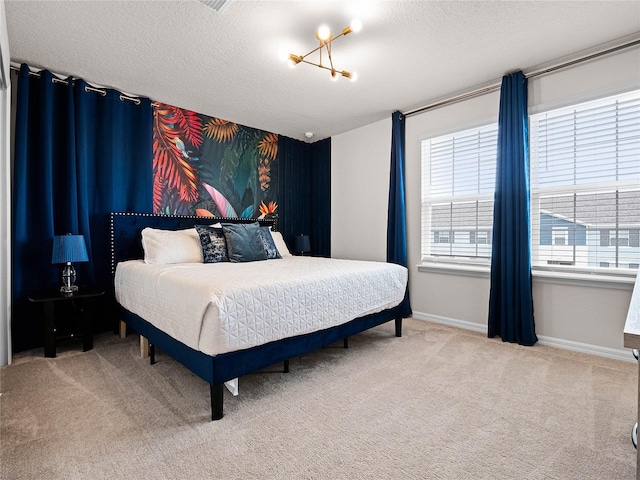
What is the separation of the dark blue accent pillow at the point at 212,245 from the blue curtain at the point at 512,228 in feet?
8.83

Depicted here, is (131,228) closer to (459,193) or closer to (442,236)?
(442,236)

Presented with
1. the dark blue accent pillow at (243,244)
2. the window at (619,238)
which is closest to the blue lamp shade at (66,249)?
the dark blue accent pillow at (243,244)

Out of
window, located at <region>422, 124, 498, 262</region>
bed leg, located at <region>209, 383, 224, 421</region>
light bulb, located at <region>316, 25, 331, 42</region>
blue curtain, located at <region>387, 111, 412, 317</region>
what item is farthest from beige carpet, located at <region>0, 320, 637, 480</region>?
light bulb, located at <region>316, 25, 331, 42</region>

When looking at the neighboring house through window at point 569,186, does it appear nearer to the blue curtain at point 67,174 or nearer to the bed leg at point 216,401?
the bed leg at point 216,401

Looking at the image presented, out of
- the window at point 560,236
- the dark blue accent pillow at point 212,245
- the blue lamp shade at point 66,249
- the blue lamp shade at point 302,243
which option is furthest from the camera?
the blue lamp shade at point 302,243

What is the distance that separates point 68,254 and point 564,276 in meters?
4.22

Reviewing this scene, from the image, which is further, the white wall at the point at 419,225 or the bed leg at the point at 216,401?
the white wall at the point at 419,225

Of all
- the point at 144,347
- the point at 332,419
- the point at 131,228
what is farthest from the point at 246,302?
the point at 131,228

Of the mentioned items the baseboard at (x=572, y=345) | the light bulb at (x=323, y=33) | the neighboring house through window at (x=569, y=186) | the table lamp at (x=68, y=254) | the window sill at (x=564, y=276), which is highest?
the light bulb at (x=323, y=33)

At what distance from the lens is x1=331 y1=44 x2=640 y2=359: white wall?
258cm

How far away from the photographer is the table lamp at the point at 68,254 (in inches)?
105

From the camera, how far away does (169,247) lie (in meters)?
3.10

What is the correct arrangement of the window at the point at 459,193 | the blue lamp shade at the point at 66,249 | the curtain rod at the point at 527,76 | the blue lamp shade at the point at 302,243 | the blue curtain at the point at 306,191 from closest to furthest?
the curtain rod at the point at 527,76 < the blue lamp shade at the point at 66,249 < the window at the point at 459,193 < the blue lamp shade at the point at 302,243 < the blue curtain at the point at 306,191

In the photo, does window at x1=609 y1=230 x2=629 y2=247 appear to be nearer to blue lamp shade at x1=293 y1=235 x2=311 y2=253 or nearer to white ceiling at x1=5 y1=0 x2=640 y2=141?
white ceiling at x1=5 y1=0 x2=640 y2=141
